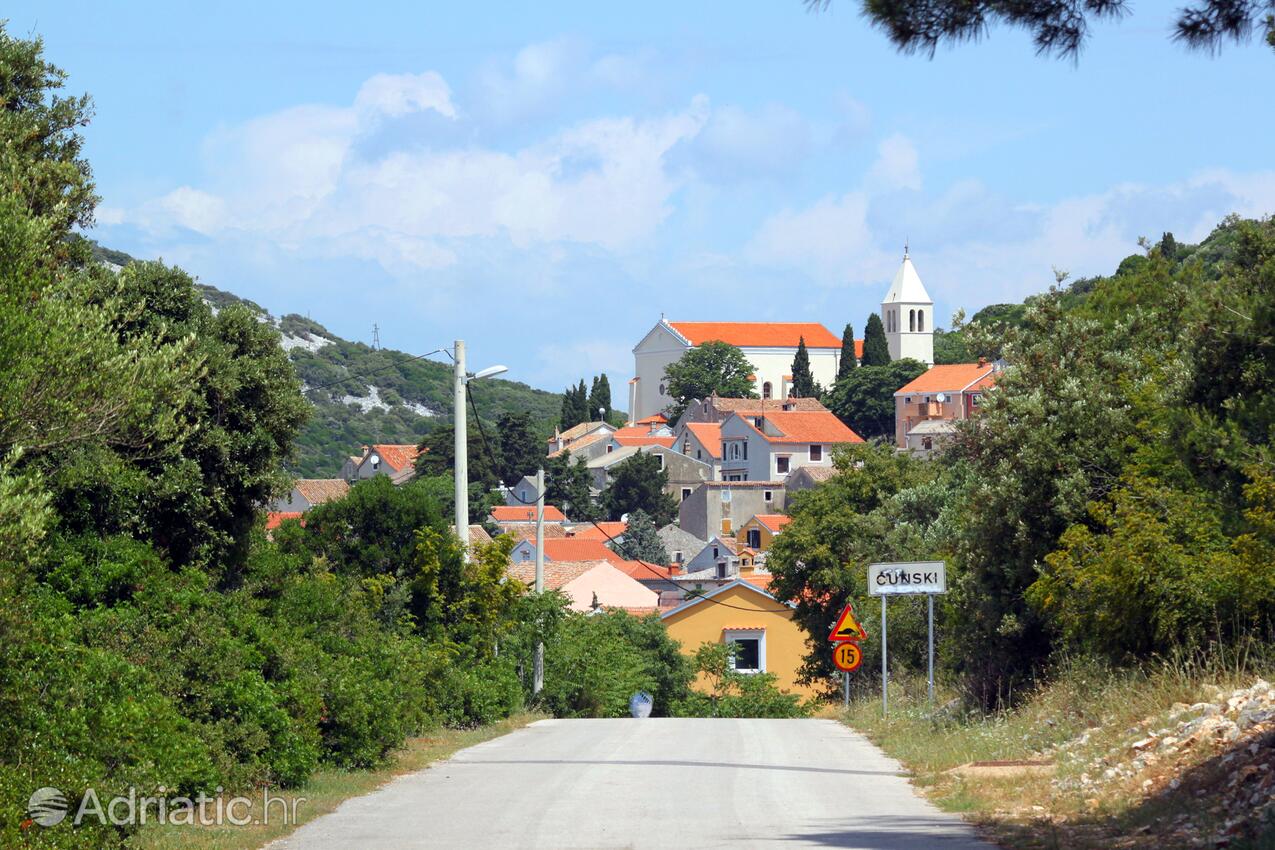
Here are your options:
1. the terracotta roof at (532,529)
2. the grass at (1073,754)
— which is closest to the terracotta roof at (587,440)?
Result: the terracotta roof at (532,529)

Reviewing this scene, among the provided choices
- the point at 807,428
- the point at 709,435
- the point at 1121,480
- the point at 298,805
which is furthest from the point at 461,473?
the point at 709,435

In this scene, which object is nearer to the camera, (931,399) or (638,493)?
(638,493)

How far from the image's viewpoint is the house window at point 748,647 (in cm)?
6178

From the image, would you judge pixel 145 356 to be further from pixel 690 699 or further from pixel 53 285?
pixel 690 699

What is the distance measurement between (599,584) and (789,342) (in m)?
118

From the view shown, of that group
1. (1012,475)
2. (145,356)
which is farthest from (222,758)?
(1012,475)

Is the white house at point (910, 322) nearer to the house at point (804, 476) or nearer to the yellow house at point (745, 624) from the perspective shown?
the house at point (804, 476)

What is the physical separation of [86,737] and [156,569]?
5.00 metres

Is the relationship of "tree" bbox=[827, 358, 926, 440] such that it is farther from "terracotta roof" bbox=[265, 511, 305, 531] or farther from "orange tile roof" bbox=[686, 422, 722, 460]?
"terracotta roof" bbox=[265, 511, 305, 531]

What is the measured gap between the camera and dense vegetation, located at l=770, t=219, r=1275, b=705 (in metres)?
15.8

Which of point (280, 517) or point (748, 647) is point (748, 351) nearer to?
point (748, 647)

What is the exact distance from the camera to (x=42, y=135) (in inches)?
643

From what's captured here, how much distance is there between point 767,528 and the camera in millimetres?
112125

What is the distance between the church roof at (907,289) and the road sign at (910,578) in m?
170
